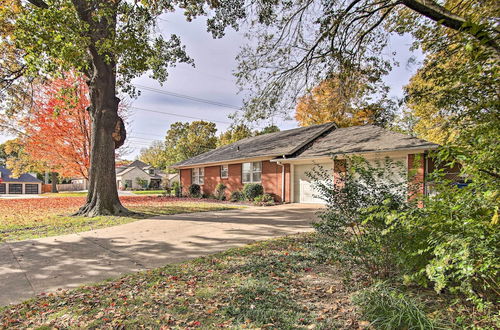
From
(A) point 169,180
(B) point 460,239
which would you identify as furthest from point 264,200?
(A) point 169,180

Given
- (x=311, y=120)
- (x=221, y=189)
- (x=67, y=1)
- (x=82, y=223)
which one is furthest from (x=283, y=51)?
(x=311, y=120)

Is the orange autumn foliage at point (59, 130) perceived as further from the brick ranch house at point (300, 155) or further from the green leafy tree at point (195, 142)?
the green leafy tree at point (195, 142)

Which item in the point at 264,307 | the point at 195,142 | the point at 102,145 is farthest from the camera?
the point at 195,142

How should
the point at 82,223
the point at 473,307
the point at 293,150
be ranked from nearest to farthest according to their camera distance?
the point at 473,307 < the point at 82,223 < the point at 293,150

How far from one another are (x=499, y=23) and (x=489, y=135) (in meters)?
4.24

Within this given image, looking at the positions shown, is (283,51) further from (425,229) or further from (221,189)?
(221,189)

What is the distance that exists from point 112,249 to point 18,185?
4673cm

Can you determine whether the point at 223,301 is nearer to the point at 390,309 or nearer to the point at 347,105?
the point at 390,309

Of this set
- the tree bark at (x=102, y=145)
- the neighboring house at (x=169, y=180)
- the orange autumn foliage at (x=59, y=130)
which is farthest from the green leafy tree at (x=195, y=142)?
the tree bark at (x=102, y=145)

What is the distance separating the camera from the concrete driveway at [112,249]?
4109 mm

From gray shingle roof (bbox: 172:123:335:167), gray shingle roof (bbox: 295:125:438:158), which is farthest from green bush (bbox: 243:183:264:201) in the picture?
gray shingle roof (bbox: 295:125:438:158)

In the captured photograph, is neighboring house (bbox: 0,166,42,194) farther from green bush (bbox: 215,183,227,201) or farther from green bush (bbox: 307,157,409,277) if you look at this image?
green bush (bbox: 307,157,409,277)

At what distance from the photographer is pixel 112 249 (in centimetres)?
572

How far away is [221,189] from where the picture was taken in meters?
19.4
